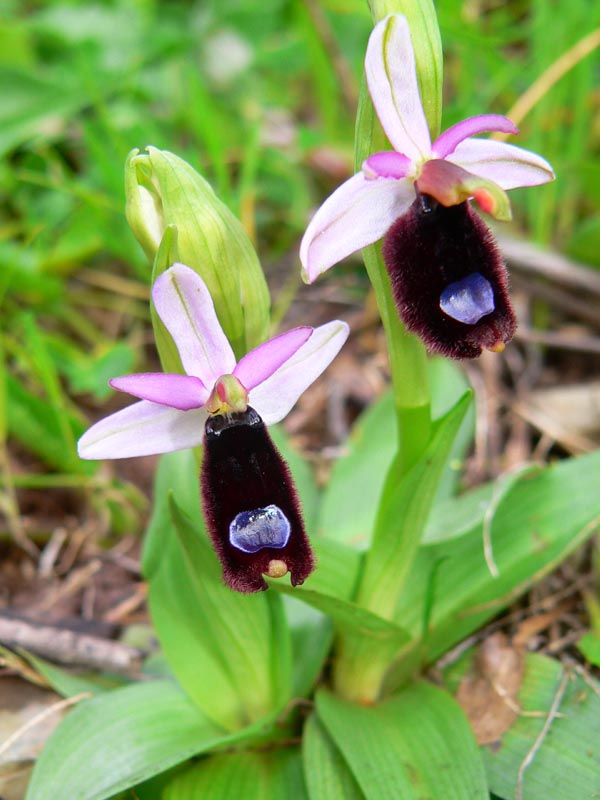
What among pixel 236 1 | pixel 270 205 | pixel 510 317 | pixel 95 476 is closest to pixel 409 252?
pixel 510 317

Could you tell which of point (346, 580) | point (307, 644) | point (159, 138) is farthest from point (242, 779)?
point (159, 138)

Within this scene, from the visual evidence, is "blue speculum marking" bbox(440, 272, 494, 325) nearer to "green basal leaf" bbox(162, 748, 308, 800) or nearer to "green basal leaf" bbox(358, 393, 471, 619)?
"green basal leaf" bbox(358, 393, 471, 619)

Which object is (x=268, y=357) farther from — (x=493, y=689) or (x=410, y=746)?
(x=493, y=689)

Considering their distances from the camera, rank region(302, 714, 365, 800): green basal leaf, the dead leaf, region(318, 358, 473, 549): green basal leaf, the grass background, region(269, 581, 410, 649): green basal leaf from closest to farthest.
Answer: region(269, 581, 410, 649): green basal leaf
region(302, 714, 365, 800): green basal leaf
the dead leaf
region(318, 358, 473, 549): green basal leaf
the grass background

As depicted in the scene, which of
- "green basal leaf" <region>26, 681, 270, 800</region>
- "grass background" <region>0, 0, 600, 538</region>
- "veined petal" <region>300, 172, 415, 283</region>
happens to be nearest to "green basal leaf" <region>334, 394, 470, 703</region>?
"green basal leaf" <region>26, 681, 270, 800</region>

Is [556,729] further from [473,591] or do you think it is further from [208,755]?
[208,755]

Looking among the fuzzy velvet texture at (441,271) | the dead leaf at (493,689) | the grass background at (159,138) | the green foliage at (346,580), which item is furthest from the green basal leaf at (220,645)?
the grass background at (159,138)

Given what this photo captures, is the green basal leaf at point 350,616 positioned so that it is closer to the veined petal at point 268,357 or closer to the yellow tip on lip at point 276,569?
the yellow tip on lip at point 276,569
